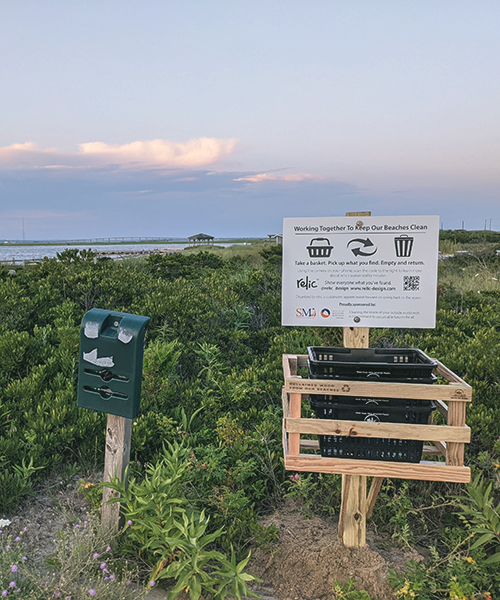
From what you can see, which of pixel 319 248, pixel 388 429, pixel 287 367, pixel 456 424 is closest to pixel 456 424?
pixel 456 424

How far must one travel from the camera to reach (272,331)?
6.71 meters

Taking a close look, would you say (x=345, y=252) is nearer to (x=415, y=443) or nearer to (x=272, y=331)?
(x=415, y=443)

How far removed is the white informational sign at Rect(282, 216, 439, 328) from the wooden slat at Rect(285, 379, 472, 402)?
0.75 meters

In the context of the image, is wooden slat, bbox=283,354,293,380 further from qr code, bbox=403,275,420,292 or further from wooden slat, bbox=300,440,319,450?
qr code, bbox=403,275,420,292

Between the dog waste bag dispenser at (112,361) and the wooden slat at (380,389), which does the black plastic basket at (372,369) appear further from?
the dog waste bag dispenser at (112,361)

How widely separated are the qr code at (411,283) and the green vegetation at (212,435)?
132 centimetres

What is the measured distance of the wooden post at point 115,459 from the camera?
282cm

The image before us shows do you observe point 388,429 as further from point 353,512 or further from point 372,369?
point 353,512

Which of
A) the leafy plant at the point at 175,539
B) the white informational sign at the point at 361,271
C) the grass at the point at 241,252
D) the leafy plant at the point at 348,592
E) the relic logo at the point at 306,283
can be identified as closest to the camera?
the leafy plant at the point at 175,539

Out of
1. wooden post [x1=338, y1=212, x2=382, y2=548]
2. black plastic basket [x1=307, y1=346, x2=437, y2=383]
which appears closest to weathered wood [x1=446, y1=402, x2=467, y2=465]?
black plastic basket [x1=307, y1=346, x2=437, y2=383]

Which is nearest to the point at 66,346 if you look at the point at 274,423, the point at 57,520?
the point at 57,520

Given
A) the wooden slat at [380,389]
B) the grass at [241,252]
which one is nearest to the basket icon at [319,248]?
the wooden slat at [380,389]

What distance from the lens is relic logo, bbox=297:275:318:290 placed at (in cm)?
323

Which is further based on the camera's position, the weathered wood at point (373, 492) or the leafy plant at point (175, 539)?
the weathered wood at point (373, 492)
